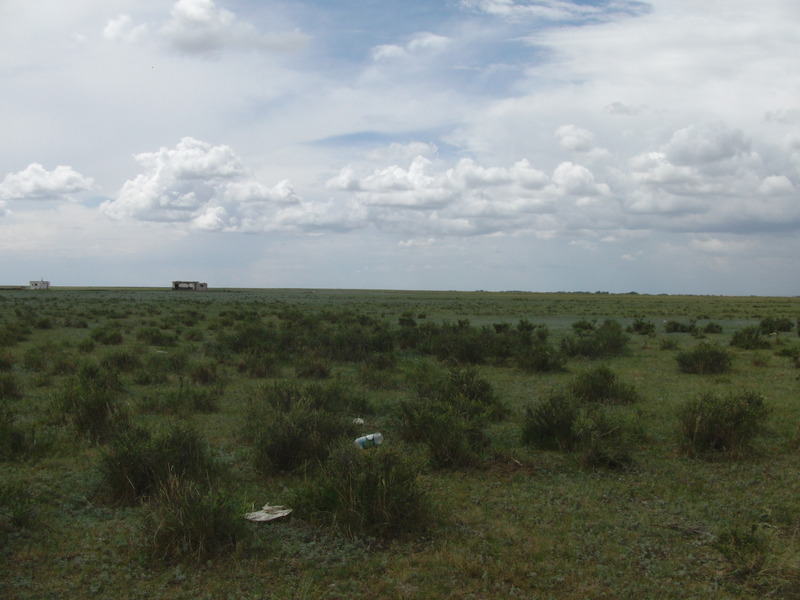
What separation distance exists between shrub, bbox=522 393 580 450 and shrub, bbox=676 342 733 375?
31.0 ft

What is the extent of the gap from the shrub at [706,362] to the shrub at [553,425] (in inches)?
372

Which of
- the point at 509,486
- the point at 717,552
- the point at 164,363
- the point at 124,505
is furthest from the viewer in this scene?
the point at 164,363

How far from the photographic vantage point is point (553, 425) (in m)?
10.0

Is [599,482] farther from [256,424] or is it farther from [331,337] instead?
[331,337]

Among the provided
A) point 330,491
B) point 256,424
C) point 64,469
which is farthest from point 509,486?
point 64,469

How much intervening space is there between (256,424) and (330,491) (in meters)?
3.39

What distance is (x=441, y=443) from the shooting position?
350 inches

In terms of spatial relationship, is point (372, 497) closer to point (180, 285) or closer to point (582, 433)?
point (582, 433)

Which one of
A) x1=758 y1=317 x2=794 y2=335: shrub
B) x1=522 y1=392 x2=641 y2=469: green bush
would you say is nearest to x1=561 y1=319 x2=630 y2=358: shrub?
x1=522 y1=392 x2=641 y2=469: green bush

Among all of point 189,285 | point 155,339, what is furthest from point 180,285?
point 155,339

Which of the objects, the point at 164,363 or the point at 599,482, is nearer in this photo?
the point at 599,482

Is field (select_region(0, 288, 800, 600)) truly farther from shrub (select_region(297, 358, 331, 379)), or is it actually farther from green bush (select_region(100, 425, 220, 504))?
shrub (select_region(297, 358, 331, 379))

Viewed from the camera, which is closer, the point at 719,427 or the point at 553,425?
the point at 719,427

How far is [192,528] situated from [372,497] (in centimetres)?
174
